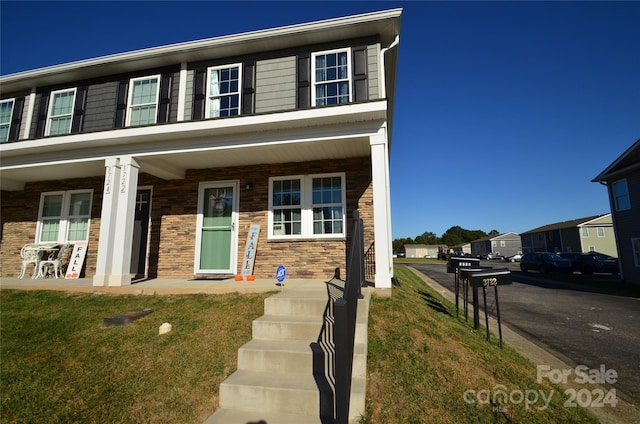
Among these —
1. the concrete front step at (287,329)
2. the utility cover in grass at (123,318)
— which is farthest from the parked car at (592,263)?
the utility cover in grass at (123,318)

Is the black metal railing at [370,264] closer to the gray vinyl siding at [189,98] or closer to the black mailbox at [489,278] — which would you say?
the black mailbox at [489,278]

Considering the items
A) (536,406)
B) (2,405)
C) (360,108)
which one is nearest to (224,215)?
(360,108)

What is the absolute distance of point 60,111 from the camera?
8.70m

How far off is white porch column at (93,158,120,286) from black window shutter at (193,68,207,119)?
2.34 metres

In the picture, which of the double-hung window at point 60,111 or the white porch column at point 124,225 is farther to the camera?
the double-hung window at point 60,111

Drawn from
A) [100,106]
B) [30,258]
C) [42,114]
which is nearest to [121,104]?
[100,106]

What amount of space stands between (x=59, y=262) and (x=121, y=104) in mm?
5035

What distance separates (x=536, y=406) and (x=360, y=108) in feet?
17.1

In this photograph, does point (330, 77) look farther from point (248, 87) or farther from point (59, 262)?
point (59, 262)

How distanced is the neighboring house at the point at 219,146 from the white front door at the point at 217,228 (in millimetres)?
33

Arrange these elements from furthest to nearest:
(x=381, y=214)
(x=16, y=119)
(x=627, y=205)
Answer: (x=627, y=205), (x=16, y=119), (x=381, y=214)

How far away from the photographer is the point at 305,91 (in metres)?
7.06

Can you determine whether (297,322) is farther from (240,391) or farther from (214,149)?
(214,149)

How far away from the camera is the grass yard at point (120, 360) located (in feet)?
9.59
